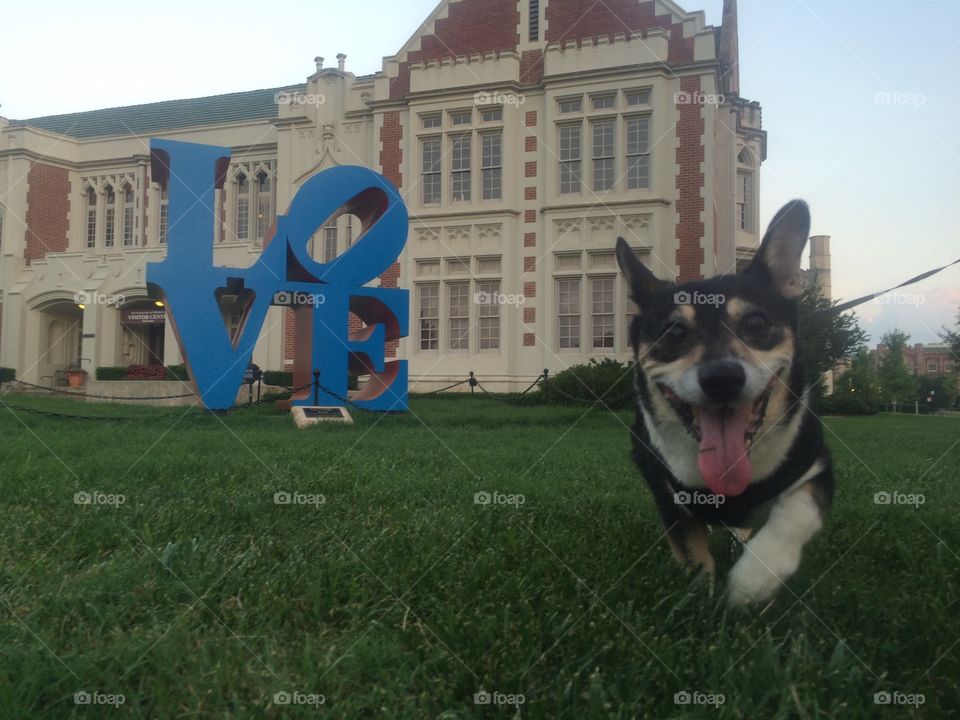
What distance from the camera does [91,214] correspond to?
3078cm

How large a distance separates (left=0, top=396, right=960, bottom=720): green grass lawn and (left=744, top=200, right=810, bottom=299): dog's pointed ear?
1.19m

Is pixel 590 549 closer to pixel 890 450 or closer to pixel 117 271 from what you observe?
pixel 890 450

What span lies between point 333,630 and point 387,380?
12.0 metres

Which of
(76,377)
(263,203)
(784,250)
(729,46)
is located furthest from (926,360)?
(76,377)

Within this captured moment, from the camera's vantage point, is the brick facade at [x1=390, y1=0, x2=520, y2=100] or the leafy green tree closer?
the leafy green tree

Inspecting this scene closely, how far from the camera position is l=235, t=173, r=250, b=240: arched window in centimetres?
2836

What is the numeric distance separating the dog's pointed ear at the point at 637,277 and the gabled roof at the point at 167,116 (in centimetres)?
2816

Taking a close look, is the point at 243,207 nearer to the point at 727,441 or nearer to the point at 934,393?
the point at 934,393

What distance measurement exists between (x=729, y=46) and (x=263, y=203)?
1819cm

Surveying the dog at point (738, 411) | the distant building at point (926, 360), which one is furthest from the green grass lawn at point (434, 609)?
the distant building at point (926, 360)

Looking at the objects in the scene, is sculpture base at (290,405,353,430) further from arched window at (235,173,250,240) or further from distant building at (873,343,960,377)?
distant building at (873,343,960,377)

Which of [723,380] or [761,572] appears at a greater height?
[723,380]

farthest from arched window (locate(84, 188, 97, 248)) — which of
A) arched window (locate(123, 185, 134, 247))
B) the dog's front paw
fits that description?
the dog's front paw

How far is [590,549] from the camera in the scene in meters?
3.32
